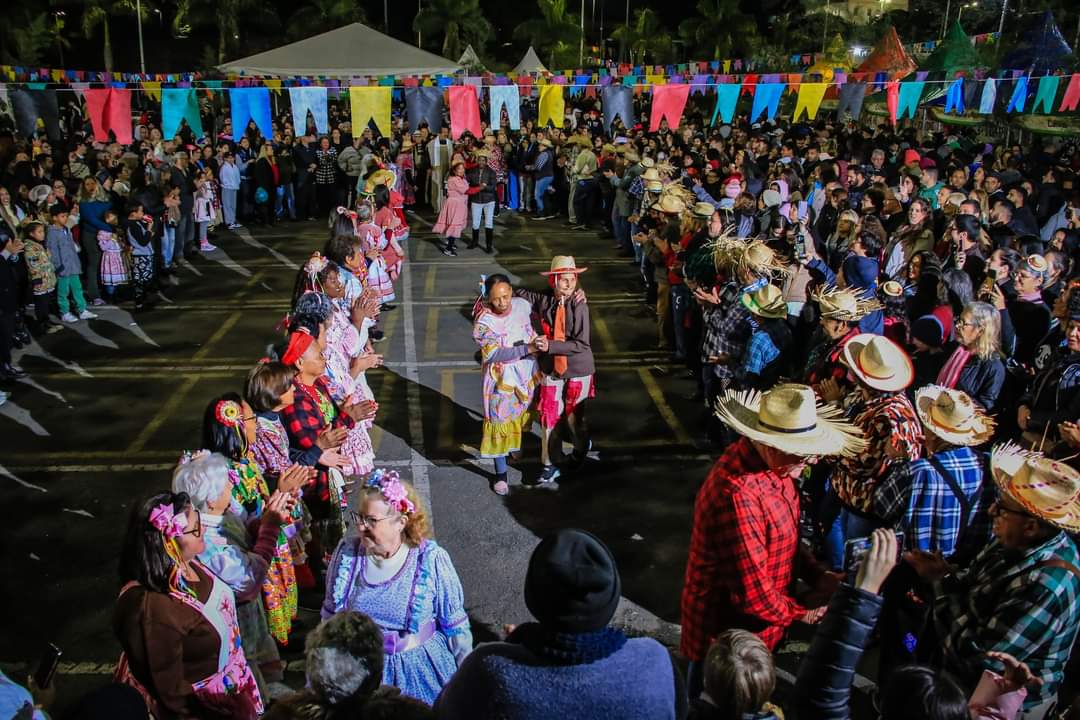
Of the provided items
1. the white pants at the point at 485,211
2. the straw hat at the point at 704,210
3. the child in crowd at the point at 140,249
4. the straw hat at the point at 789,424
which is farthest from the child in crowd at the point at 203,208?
the straw hat at the point at 789,424

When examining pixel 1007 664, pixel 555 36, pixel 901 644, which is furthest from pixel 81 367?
pixel 555 36

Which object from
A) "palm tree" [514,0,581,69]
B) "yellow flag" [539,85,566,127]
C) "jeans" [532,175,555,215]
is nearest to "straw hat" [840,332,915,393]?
"yellow flag" [539,85,566,127]

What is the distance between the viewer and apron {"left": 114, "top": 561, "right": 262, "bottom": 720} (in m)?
3.42

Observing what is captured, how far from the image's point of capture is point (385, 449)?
25.7 ft

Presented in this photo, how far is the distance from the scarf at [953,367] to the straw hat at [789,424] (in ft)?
7.55

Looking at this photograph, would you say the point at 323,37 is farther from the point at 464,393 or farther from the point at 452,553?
the point at 452,553

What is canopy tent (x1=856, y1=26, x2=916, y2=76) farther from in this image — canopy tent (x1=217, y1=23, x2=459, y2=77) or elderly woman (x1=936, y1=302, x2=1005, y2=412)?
elderly woman (x1=936, y1=302, x2=1005, y2=412)

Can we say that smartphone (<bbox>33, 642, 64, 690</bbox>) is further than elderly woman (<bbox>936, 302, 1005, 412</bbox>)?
No

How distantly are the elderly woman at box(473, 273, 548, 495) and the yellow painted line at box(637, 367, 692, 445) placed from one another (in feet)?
6.33

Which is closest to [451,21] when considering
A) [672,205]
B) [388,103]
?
[388,103]

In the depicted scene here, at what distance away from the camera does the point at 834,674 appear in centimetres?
263

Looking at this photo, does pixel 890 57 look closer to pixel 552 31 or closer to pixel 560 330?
pixel 552 31

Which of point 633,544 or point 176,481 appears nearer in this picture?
point 176,481

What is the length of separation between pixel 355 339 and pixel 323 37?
14.3 metres
